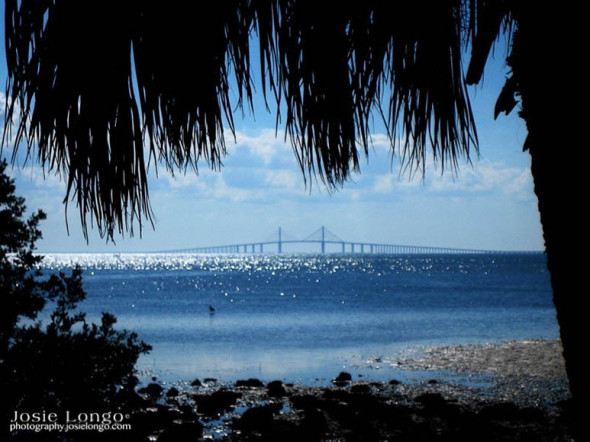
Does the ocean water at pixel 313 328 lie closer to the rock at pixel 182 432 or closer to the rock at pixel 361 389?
the rock at pixel 361 389

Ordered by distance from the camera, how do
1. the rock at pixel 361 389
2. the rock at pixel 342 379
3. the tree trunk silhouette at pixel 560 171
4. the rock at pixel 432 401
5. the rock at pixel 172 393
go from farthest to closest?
the rock at pixel 342 379 < the rock at pixel 361 389 < the rock at pixel 172 393 < the rock at pixel 432 401 < the tree trunk silhouette at pixel 560 171

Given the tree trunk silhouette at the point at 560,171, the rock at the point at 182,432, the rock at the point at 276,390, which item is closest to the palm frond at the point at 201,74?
the tree trunk silhouette at the point at 560,171

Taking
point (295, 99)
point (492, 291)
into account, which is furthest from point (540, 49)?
point (492, 291)

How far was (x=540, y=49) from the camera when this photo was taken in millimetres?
1087

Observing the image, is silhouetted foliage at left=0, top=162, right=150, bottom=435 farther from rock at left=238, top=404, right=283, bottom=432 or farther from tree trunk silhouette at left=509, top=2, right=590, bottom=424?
tree trunk silhouette at left=509, top=2, right=590, bottom=424

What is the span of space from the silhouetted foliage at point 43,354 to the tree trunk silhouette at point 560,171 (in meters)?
5.54

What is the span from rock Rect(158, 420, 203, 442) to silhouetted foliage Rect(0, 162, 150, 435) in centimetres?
230

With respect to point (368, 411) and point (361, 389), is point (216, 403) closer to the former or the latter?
point (368, 411)

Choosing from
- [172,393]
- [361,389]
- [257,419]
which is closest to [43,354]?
[257,419]

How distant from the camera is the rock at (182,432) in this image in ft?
28.5

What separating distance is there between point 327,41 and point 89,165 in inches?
23.0

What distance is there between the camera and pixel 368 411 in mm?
10969

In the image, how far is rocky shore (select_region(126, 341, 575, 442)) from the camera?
30.9ft

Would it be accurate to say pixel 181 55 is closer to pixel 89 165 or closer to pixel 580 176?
pixel 89 165
